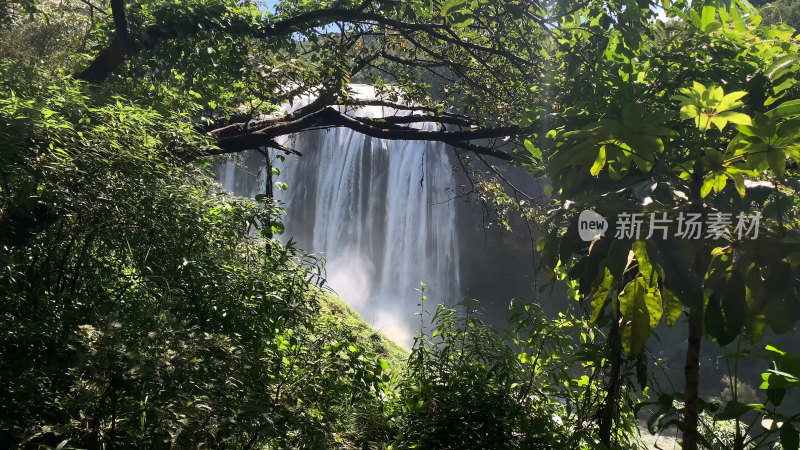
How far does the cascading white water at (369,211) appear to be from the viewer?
20609 mm

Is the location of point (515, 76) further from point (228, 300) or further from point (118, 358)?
point (118, 358)

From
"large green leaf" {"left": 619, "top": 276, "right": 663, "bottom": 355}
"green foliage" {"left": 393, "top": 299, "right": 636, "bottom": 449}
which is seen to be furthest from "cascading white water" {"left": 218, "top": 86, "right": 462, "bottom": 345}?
"large green leaf" {"left": 619, "top": 276, "right": 663, "bottom": 355}

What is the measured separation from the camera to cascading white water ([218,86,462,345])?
20.6m

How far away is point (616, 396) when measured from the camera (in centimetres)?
229

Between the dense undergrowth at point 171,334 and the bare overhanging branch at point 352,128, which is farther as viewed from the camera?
the bare overhanging branch at point 352,128

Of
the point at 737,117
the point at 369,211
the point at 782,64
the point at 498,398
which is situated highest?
the point at 369,211

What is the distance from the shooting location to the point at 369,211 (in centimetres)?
2084

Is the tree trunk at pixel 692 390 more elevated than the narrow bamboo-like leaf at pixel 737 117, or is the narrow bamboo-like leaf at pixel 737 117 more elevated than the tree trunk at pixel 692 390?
the narrow bamboo-like leaf at pixel 737 117

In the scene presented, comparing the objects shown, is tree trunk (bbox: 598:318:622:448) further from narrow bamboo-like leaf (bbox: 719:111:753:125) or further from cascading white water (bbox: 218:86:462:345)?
cascading white water (bbox: 218:86:462:345)

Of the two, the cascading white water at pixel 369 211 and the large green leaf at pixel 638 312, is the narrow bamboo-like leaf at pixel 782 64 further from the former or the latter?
the cascading white water at pixel 369 211

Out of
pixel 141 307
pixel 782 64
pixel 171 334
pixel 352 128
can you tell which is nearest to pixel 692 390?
pixel 782 64

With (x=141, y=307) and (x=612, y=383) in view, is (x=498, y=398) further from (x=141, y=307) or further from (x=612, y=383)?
(x=141, y=307)

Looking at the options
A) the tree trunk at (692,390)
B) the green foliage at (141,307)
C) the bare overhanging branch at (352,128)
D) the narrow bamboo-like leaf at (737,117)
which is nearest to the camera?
the narrow bamboo-like leaf at (737,117)

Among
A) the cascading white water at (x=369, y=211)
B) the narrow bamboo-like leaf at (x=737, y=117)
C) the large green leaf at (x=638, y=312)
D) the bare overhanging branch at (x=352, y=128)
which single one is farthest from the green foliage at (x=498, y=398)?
the cascading white water at (x=369, y=211)
